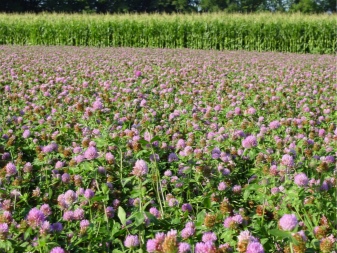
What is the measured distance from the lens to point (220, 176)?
250 centimetres

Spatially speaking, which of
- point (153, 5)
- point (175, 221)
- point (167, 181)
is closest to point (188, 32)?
point (167, 181)

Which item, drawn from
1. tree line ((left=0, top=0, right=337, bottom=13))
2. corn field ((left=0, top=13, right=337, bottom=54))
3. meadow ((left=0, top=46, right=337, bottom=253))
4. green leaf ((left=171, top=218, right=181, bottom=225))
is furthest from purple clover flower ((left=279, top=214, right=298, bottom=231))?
tree line ((left=0, top=0, right=337, bottom=13))

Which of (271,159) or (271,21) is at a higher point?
(271,21)

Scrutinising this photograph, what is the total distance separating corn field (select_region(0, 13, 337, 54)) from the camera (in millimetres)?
18312

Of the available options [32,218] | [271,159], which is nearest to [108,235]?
[32,218]

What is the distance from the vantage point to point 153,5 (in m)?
55.2

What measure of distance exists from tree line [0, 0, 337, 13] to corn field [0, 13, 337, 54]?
2500cm

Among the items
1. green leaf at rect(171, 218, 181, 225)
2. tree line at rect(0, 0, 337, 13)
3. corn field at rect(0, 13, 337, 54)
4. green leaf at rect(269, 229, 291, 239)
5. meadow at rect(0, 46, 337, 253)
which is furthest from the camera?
tree line at rect(0, 0, 337, 13)

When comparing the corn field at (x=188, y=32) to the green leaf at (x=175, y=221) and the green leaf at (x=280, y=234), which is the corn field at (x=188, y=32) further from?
the green leaf at (x=280, y=234)

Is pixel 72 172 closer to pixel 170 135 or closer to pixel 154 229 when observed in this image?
pixel 154 229

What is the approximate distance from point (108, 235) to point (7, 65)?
301 inches

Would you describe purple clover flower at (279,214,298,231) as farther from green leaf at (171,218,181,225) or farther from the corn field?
the corn field

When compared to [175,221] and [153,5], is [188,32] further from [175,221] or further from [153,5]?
[153,5]

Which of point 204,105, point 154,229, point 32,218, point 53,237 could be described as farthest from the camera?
point 204,105
